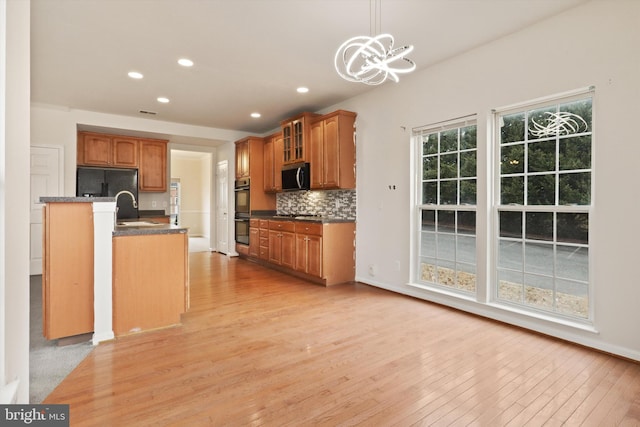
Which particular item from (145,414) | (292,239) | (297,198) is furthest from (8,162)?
(297,198)

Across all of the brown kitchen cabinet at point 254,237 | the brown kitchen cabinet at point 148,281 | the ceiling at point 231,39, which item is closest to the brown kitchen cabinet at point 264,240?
the brown kitchen cabinet at point 254,237

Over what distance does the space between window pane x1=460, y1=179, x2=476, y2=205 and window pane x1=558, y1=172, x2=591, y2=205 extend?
0.83m

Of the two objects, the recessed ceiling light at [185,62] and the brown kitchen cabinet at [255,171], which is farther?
the brown kitchen cabinet at [255,171]

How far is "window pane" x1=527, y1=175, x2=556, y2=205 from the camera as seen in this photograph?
304 centimetres

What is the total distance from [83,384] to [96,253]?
1073 mm

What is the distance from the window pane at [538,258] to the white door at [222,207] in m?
6.10

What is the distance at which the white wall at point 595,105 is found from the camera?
2.53 meters

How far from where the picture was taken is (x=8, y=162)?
1193 millimetres

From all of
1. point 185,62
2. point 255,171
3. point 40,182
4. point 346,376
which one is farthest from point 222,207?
point 346,376

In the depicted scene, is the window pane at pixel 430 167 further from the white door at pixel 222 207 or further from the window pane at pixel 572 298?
the white door at pixel 222 207

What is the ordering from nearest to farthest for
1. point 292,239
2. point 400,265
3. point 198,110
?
point 400,265 < point 292,239 < point 198,110

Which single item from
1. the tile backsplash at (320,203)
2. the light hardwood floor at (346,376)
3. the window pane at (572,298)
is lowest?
the light hardwood floor at (346,376)

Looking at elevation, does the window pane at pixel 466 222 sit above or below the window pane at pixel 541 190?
below

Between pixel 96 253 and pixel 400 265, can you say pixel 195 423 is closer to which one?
pixel 96 253
